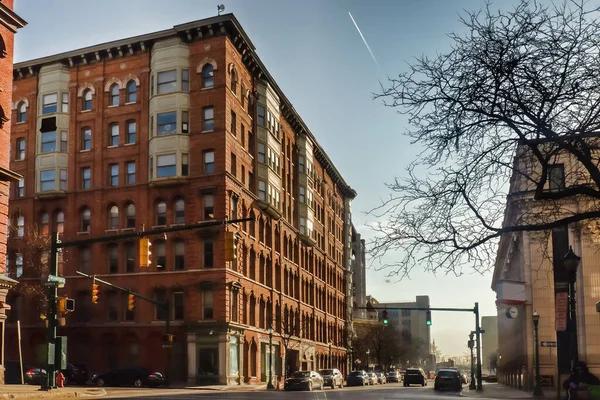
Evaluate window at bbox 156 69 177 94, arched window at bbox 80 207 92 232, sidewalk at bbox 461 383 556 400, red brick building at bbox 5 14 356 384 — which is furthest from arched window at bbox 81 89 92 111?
sidewalk at bbox 461 383 556 400

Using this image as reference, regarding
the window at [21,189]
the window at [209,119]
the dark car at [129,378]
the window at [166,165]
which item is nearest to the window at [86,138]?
the window at [21,189]

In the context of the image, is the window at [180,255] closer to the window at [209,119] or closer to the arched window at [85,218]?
the arched window at [85,218]

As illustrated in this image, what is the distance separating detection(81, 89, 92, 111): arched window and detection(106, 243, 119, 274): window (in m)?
12.2

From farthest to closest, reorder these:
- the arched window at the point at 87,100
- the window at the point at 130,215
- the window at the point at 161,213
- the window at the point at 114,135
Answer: the arched window at the point at 87,100
the window at the point at 114,135
the window at the point at 130,215
the window at the point at 161,213

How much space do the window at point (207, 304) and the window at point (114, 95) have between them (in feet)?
59.8

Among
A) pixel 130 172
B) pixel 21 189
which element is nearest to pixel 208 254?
pixel 130 172

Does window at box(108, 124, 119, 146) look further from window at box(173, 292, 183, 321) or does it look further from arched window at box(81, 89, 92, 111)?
window at box(173, 292, 183, 321)

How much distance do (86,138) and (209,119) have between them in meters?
12.0

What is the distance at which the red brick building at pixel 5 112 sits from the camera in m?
35.3

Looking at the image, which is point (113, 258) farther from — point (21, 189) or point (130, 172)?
point (21, 189)

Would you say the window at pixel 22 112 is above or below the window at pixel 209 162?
above

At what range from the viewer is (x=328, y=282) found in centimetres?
10375

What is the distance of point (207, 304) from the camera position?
61.2m

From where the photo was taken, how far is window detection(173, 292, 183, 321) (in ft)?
203
